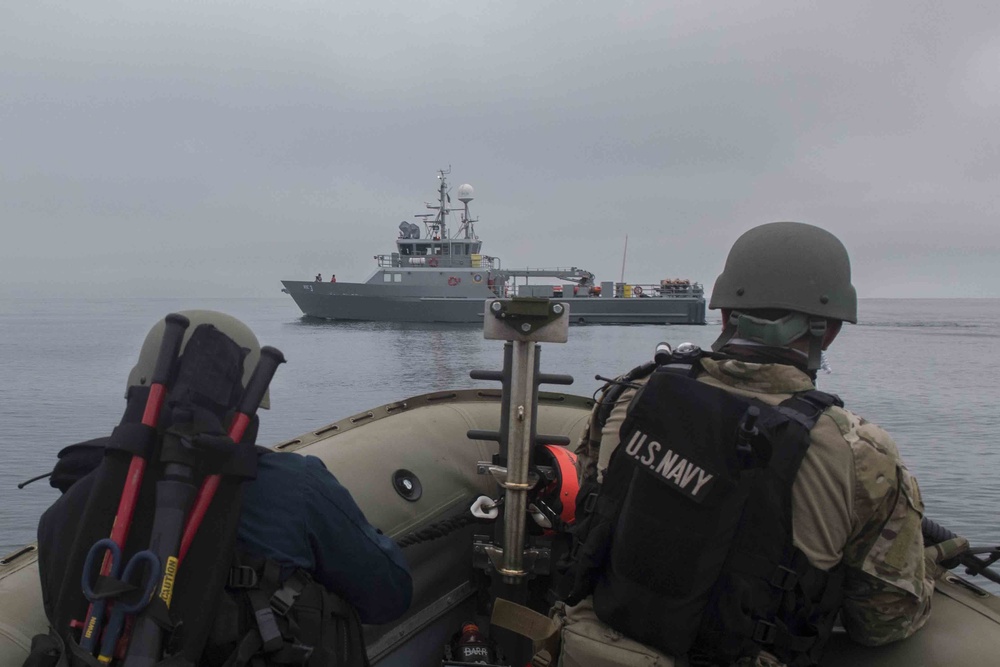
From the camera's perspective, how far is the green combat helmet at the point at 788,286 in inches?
66.1

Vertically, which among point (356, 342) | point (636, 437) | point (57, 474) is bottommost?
point (356, 342)

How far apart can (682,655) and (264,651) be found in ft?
2.69

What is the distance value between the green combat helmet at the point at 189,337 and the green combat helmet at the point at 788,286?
104 cm

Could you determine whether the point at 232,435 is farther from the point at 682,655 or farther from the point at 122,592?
the point at 682,655

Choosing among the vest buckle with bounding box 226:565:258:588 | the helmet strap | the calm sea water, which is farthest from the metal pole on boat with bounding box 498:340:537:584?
the calm sea water

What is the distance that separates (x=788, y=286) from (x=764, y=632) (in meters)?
0.73

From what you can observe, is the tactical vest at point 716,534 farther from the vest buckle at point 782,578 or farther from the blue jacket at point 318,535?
the blue jacket at point 318,535

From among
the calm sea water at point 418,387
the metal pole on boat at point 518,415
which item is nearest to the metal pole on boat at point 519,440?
the metal pole on boat at point 518,415

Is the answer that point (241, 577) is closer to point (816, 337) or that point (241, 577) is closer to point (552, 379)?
point (552, 379)

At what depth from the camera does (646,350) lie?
23.2m

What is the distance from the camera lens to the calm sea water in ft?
21.5

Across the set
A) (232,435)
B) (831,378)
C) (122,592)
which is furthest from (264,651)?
(831,378)

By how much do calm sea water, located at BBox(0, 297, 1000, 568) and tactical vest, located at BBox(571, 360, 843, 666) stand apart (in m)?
4.23

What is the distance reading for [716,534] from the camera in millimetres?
1467
